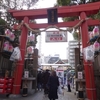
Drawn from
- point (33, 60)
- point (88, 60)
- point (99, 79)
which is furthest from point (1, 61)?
point (99, 79)

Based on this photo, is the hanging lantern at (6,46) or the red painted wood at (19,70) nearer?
the red painted wood at (19,70)

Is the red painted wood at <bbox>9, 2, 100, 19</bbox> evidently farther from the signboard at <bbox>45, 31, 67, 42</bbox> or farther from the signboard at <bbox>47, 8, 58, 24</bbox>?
the signboard at <bbox>45, 31, 67, 42</bbox>

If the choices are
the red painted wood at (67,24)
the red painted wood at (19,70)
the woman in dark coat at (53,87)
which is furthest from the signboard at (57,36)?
the woman in dark coat at (53,87)

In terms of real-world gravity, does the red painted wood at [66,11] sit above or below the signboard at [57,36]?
above

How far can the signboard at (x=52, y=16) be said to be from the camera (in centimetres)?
1003

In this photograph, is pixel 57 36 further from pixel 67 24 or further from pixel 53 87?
pixel 53 87

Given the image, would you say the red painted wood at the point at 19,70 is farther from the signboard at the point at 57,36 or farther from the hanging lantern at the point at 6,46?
the signboard at the point at 57,36

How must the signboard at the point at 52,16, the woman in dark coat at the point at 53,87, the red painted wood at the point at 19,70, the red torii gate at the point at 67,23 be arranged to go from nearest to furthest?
1. the woman in dark coat at the point at 53,87
2. the red torii gate at the point at 67,23
3. the red painted wood at the point at 19,70
4. the signboard at the point at 52,16

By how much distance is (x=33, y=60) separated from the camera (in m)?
12.5

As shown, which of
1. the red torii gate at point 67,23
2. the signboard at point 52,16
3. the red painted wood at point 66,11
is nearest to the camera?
the red torii gate at point 67,23

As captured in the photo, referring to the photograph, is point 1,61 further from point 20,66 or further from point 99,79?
point 99,79

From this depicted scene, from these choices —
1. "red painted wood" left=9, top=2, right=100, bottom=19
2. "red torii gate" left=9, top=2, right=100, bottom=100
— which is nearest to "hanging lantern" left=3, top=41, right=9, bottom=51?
"red torii gate" left=9, top=2, right=100, bottom=100

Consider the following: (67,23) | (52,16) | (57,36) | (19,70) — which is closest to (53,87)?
(19,70)

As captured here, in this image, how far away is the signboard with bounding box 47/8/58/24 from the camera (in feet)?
32.9
